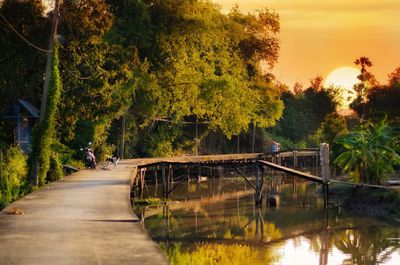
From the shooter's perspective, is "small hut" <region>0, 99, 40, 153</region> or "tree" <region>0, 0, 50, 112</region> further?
"small hut" <region>0, 99, 40, 153</region>

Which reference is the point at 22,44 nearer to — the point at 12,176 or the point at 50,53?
the point at 50,53

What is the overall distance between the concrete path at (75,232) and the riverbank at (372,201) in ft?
43.7


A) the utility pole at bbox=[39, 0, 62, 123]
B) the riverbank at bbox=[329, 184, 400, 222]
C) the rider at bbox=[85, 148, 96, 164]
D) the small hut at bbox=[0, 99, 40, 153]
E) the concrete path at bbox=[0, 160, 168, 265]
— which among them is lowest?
the riverbank at bbox=[329, 184, 400, 222]

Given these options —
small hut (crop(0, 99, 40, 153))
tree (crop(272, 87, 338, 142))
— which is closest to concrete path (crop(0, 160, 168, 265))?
small hut (crop(0, 99, 40, 153))

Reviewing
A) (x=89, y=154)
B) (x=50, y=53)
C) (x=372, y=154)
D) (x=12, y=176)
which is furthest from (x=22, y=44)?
(x=372, y=154)

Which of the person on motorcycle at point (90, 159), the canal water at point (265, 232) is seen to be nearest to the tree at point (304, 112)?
the canal water at point (265, 232)

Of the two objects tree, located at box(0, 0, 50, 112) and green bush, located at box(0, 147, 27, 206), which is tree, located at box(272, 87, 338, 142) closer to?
tree, located at box(0, 0, 50, 112)

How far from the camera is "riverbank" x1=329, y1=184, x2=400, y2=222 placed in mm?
31781

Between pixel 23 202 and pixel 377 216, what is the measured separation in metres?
16.7

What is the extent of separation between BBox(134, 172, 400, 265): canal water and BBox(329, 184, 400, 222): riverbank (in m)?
0.91

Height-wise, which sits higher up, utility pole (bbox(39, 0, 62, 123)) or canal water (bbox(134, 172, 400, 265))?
utility pole (bbox(39, 0, 62, 123))

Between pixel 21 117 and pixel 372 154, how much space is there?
1961 cm

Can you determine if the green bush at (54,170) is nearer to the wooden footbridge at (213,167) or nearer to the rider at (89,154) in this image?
the rider at (89,154)

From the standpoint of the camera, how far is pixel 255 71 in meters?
73.1
